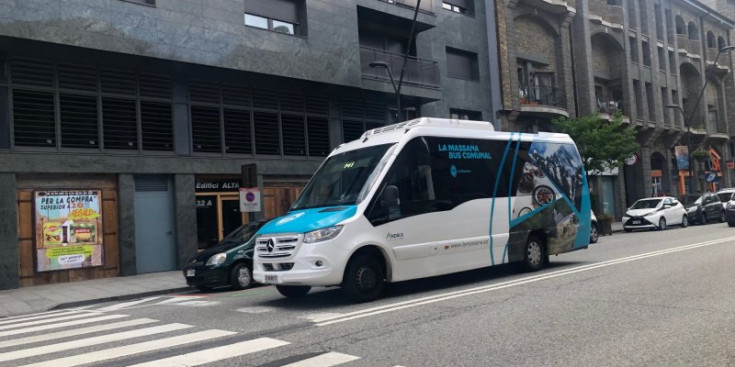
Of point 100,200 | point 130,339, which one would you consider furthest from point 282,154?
point 130,339

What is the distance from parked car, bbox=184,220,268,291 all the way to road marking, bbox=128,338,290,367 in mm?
6380

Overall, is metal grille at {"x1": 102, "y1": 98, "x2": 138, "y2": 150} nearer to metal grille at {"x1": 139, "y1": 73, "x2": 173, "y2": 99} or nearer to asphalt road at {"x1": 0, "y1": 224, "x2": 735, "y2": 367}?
metal grille at {"x1": 139, "y1": 73, "x2": 173, "y2": 99}

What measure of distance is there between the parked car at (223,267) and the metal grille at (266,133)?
7.31m

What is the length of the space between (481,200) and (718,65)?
158 feet

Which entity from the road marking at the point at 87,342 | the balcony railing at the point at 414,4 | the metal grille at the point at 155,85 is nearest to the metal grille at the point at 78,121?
the metal grille at the point at 155,85

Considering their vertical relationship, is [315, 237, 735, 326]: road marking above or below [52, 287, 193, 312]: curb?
above

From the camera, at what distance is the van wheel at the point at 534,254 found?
12000 millimetres

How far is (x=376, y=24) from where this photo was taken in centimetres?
2391

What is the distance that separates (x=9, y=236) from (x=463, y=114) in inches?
745

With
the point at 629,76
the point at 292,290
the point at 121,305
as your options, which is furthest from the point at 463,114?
the point at 121,305

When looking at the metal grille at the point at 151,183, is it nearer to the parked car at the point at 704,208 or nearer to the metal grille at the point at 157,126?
the metal grille at the point at 157,126

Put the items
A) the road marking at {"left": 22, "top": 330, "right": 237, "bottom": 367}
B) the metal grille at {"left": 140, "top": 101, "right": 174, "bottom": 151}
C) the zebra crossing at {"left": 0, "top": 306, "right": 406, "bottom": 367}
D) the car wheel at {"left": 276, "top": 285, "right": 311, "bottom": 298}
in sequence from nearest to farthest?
the zebra crossing at {"left": 0, "top": 306, "right": 406, "bottom": 367}, the road marking at {"left": 22, "top": 330, "right": 237, "bottom": 367}, the car wheel at {"left": 276, "top": 285, "right": 311, "bottom": 298}, the metal grille at {"left": 140, "top": 101, "right": 174, "bottom": 151}

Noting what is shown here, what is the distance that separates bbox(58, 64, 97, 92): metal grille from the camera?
16.3 meters

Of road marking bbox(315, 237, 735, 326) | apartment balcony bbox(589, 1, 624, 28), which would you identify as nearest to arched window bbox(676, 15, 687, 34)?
apartment balcony bbox(589, 1, 624, 28)
